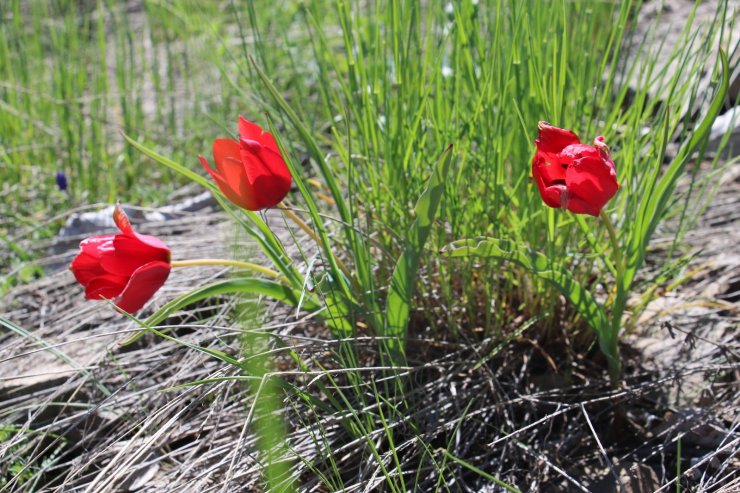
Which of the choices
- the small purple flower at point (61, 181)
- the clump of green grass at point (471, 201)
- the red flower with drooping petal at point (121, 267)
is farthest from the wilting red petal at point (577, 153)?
the small purple flower at point (61, 181)

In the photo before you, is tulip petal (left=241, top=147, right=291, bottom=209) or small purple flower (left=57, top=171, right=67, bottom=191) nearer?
tulip petal (left=241, top=147, right=291, bottom=209)

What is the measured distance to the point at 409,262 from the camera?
3.72ft

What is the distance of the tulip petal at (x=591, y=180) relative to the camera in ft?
3.33

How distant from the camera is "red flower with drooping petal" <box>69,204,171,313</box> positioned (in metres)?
1.10

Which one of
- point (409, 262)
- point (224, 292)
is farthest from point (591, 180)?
point (224, 292)

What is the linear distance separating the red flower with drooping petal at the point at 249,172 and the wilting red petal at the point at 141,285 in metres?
0.16

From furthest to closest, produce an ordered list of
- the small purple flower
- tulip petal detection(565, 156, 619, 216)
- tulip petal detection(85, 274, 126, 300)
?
1. the small purple flower
2. tulip petal detection(85, 274, 126, 300)
3. tulip petal detection(565, 156, 619, 216)

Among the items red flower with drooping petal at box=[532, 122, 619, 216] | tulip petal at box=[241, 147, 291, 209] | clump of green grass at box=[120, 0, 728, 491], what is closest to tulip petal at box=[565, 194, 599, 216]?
red flower with drooping petal at box=[532, 122, 619, 216]

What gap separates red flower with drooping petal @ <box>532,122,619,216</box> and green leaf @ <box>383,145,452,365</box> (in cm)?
14

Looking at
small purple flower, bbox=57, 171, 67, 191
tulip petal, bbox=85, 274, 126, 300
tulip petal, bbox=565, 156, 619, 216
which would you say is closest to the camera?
tulip petal, bbox=565, 156, 619, 216

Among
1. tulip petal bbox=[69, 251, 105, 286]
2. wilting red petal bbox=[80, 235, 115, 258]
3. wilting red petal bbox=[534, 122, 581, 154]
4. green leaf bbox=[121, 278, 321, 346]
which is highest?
wilting red petal bbox=[534, 122, 581, 154]

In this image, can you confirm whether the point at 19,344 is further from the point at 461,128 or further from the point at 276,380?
the point at 461,128

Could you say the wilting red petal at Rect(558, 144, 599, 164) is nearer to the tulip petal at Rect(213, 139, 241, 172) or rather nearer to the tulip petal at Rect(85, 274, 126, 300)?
the tulip petal at Rect(213, 139, 241, 172)

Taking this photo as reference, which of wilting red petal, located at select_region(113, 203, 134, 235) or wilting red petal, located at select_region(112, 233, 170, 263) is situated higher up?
wilting red petal, located at select_region(113, 203, 134, 235)
